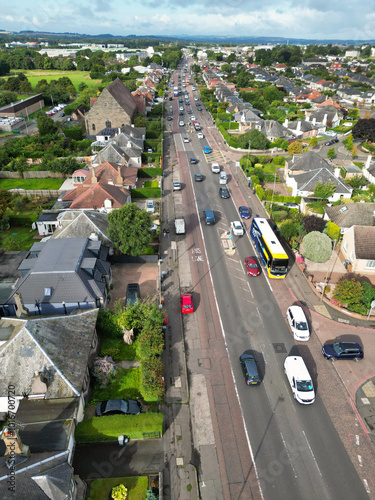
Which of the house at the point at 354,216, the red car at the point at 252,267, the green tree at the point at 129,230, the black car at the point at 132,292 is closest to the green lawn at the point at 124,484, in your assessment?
the black car at the point at 132,292

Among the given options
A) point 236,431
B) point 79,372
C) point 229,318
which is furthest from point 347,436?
point 79,372

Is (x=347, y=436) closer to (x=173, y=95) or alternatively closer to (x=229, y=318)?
(x=229, y=318)

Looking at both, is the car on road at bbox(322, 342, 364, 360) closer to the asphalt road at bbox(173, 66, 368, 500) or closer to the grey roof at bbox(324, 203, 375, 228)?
the asphalt road at bbox(173, 66, 368, 500)

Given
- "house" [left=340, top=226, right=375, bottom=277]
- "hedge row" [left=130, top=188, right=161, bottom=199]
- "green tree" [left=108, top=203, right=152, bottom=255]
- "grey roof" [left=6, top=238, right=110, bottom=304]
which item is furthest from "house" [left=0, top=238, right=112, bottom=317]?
"house" [left=340, top=226, right=375, bottom=277]

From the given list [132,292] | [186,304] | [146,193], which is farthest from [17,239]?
[186,304]

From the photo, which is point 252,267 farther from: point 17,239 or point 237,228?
point 17,239
